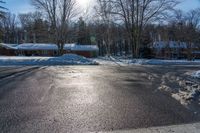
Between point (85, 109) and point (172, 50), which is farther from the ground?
point (172, 50)

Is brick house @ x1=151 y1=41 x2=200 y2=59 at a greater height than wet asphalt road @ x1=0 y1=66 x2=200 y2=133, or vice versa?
brick house @ x1=151 y1=41 x2=200 y2=59

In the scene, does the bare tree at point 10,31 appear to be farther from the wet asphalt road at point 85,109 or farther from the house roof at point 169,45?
the wet asphalt road at point 85,109

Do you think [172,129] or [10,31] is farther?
[10,31]

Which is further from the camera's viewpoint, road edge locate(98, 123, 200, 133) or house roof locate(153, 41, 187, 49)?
house roof locate(153, 41, 187, 49)

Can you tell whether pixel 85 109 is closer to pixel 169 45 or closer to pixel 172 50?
pixel 169 45

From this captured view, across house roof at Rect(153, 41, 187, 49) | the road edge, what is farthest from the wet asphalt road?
house roof at Rect(153, 41, 187, 49)

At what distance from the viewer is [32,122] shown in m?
5.01

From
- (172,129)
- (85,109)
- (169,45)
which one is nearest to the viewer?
(172,129)

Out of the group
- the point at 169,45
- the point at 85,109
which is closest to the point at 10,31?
the point at 169,45

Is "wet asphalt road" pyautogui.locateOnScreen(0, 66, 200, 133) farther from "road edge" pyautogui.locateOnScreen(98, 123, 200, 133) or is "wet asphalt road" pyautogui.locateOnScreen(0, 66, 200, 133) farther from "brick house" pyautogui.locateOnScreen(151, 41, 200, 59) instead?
"brick house" pyautogui.locateOnScreen(151, 41, 200, 59)

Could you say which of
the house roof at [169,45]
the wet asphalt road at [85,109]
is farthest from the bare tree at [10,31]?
the wet asphalt road at [85,109]

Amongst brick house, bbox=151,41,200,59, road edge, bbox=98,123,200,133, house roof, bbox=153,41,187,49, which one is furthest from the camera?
house roof, bbox=153,41,187,49

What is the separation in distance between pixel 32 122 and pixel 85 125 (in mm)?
1111

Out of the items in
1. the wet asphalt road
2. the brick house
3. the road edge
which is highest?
the brick house
